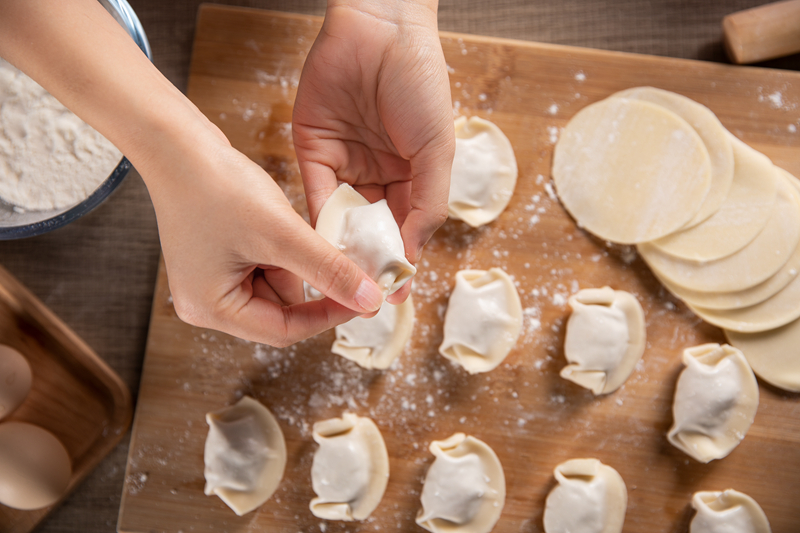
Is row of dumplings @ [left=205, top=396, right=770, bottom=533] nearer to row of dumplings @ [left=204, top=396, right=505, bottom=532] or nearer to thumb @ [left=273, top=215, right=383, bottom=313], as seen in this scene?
row of dumplings @ [left=204, top=396, right=505, bottom=532]

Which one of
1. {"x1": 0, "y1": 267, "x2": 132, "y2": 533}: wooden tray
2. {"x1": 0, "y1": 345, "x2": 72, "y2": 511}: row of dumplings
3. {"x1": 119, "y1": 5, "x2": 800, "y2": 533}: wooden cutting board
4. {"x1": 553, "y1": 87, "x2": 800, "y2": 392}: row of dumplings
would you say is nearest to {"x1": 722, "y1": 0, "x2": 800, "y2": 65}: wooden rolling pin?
{"x1": 119, "y1": 5, "x2": 800, "y2": 533}: wooden cutting board

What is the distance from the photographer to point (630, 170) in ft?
4.47

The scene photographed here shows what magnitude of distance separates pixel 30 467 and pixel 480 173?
4.40 ft

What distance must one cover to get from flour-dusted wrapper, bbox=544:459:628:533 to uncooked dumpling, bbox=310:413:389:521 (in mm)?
461

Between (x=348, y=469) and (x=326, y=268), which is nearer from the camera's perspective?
(x=326, y=268)

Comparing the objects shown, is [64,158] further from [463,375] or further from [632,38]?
[632,38]

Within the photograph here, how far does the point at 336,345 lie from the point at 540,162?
78cm

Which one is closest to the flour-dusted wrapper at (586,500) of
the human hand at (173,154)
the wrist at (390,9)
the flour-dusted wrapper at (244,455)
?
the flour-dusted wrapper at (244,455)

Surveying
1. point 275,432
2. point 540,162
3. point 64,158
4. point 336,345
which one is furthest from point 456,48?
point 275,432

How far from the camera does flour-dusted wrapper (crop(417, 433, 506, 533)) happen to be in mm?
1287

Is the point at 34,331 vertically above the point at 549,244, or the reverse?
the point at 549,244

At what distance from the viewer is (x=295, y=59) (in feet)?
4.58

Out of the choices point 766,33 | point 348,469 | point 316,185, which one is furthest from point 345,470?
point 766,33

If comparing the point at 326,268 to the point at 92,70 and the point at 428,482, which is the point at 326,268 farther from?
the point at 428,482
